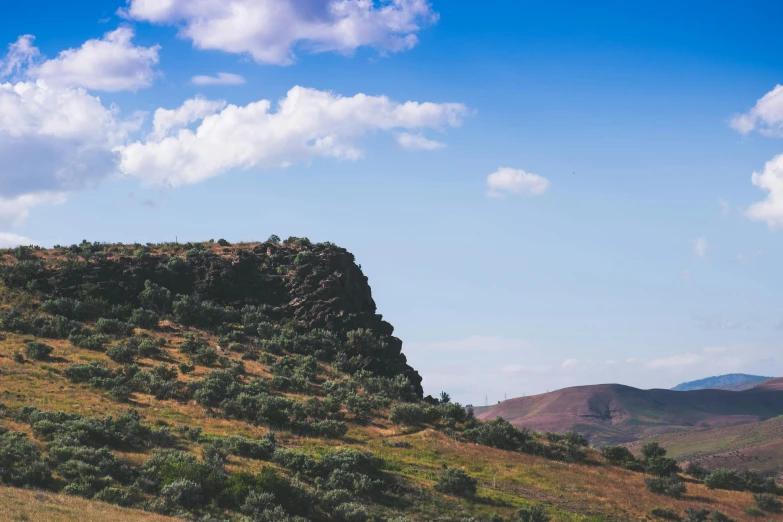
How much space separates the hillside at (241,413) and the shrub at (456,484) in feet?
0.29

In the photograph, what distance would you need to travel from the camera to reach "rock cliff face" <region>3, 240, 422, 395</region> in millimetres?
74688

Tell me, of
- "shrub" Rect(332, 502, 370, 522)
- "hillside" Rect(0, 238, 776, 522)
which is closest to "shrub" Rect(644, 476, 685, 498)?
"hillside" Rect(0, 238, 776, 522)

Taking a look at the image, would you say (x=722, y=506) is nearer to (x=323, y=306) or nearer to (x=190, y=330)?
(x=323, y=306)

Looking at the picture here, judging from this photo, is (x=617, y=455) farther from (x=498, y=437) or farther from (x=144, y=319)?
(x=144, y=319)

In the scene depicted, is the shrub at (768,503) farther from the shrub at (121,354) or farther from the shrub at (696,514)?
the shrub at (121,354)

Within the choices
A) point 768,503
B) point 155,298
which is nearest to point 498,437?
point 768,503

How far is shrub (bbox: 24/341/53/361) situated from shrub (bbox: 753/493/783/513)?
55.3 metres

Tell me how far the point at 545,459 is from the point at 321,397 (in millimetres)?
19383

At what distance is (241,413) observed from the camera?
52.0 m

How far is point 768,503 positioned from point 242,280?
188 ft

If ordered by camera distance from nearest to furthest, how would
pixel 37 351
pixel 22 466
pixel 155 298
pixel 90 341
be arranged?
pixel 22 466
pixel 37 351
pixel 90 341
pixel 155 298

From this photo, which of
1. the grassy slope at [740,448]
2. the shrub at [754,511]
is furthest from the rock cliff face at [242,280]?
the grassy slope at [740,448]

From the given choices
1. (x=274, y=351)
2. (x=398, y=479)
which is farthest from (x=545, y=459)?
(x=274, y=351)

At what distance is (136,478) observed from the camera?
35.4 meters
